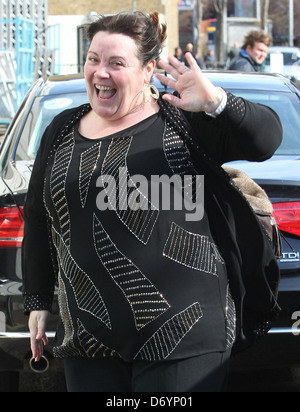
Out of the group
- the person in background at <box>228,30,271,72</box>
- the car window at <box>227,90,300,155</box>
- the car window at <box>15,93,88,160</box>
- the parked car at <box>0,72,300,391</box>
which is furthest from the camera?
the person in background at <box>228,30,271,72</box>

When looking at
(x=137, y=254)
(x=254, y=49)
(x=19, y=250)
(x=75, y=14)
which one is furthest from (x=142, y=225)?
(x=75, y=14)

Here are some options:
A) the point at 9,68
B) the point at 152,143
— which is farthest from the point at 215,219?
the point at 9,68

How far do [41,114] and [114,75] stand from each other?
267 centimetres

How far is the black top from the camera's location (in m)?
2.55

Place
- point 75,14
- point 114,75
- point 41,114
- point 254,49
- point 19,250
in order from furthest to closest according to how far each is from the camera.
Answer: point 75,14 < point 254,49 < point 41,114 < point 19,250 < point 114,75

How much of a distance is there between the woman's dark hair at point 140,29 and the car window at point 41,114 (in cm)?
226

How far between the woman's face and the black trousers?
2.53ft

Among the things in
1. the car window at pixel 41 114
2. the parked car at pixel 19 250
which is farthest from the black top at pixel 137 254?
the car window at pixel 41 114

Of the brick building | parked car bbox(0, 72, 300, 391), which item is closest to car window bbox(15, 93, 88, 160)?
parked car bbox(0, 72, 300, 391)

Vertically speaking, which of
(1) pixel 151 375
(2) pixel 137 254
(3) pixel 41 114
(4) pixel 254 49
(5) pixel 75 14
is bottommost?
(1) pixel 151 375

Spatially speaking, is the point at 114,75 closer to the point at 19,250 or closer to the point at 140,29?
the point at 140,29

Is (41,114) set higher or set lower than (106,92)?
lower

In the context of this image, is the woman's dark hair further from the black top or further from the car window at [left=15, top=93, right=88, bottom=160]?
the car window at [left=15, top=93, right=88, bottom=160]

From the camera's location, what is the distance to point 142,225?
8.43 feet
